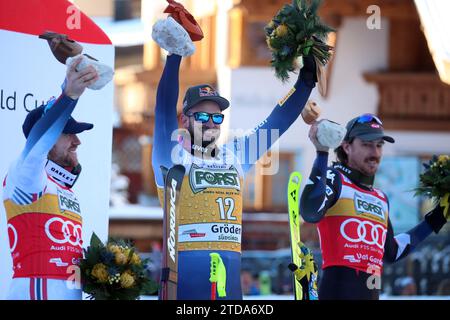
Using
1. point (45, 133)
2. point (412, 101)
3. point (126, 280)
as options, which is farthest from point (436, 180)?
point (412, 101)

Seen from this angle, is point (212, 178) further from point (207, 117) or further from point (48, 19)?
point (48, 19)

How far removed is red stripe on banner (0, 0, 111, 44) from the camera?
21.6 feet

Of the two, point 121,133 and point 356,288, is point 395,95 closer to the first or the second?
point 121,133

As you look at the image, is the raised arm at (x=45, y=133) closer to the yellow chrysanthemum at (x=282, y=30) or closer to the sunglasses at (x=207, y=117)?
the sunglasses at (x=207, y=117)

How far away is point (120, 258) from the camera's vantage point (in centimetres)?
609

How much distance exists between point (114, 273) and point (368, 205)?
6.10 feet

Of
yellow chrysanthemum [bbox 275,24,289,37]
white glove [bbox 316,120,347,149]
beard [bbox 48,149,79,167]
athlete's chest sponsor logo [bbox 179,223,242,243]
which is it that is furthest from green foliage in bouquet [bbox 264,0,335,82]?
beard [bbox 48,149,79,167]

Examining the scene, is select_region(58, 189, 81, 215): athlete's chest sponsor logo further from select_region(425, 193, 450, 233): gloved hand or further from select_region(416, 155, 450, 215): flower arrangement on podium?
select_region(425, 193, 450, 233): gloved hand

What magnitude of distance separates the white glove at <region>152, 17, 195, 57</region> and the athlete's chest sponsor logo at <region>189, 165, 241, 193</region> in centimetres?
68

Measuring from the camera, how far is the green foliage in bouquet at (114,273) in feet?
19.7

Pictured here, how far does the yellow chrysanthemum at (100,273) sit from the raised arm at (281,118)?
1095 millimetres

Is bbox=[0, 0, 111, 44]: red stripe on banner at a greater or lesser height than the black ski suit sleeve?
greater

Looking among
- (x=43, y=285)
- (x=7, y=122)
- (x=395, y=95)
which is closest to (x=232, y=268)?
(x=43, y=285)
